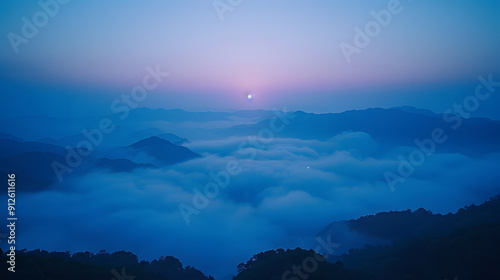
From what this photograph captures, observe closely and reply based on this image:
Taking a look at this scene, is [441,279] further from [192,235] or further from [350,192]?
[350,192]

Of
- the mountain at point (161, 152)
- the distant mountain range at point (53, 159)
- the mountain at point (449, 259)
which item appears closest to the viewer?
the mountain at point (449, 259)

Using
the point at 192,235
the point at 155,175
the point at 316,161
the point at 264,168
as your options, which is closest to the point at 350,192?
the point at 264,168

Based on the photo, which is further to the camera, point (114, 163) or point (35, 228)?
point (114, 163)

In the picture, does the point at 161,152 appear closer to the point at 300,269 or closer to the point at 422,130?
the point at 300,269

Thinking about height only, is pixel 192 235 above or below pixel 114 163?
below
